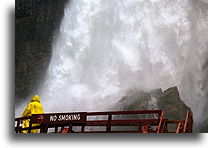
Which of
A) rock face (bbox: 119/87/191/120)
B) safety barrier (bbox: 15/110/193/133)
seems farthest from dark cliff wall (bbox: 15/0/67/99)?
rock face (bbox: 119/87/191/120)

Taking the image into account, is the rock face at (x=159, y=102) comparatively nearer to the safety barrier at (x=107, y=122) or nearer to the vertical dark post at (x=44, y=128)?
the safety barrier at (x=107, y=122)

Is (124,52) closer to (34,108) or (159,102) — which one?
(159,102)

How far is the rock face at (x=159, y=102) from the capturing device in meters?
4.35

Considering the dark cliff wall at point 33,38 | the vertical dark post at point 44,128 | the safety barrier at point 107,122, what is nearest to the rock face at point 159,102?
the safety barrier at point 107,122

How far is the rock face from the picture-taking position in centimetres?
435

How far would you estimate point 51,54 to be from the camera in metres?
5.32

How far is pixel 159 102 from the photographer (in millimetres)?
4445

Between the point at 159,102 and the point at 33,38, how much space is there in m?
2.18

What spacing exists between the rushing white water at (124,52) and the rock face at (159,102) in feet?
0.26

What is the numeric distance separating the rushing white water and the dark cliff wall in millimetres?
142

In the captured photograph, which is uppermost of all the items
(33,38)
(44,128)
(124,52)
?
(33,38)

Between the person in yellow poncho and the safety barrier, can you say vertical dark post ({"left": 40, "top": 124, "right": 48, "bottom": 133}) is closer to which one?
the safety barrier

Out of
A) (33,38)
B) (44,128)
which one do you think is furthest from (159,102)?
(33,38)

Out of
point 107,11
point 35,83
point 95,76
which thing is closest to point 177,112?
point 95,76
